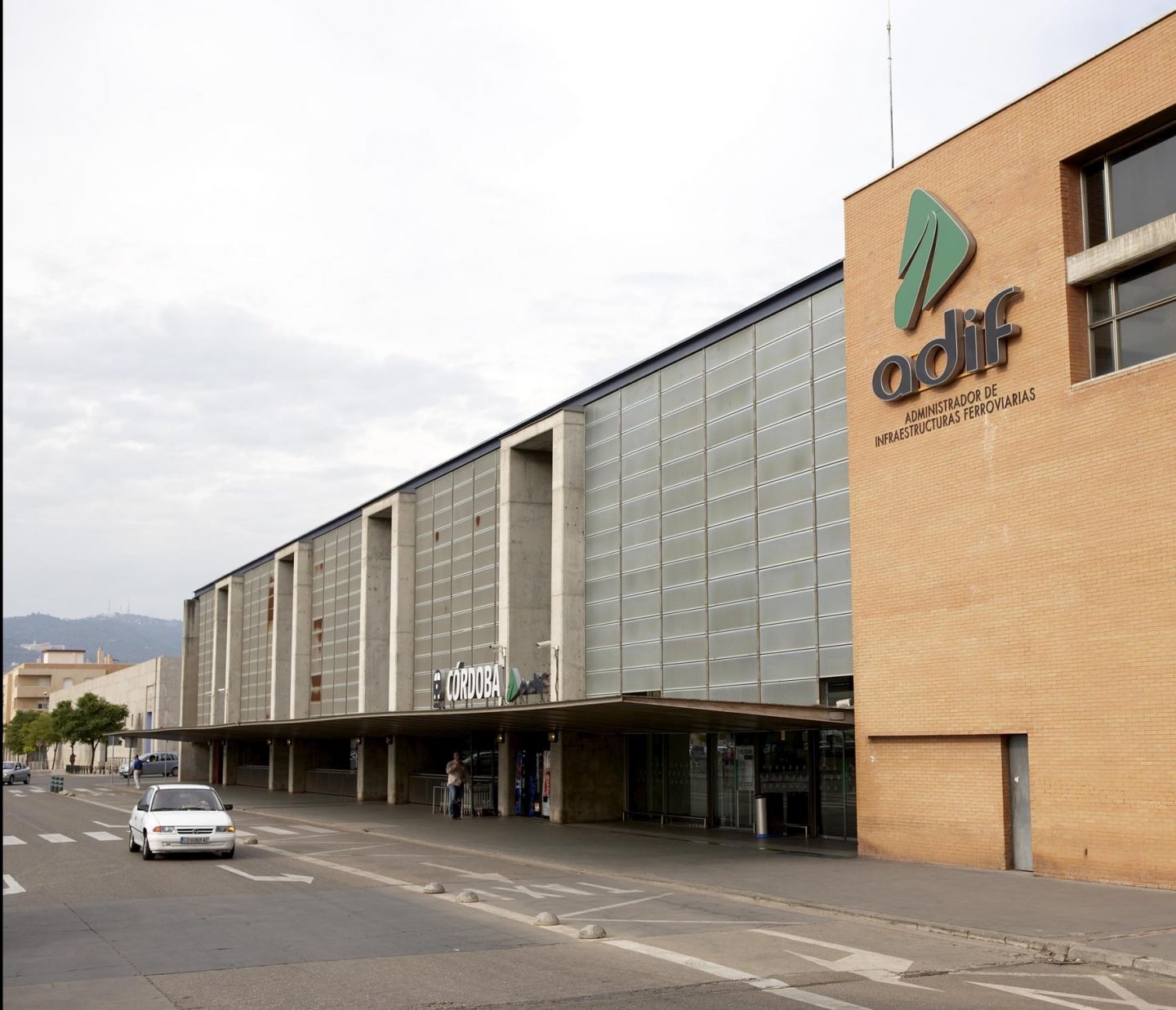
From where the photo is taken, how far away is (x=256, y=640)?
66438 mm

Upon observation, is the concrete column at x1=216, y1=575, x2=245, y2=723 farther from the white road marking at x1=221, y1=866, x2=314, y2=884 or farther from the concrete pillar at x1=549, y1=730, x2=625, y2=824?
the white road marking at x1=221, y1=866, x2=314, y2=884

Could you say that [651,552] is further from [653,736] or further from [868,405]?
[868,405]

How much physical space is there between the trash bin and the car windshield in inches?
462

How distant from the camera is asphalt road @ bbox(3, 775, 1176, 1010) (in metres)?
11.0

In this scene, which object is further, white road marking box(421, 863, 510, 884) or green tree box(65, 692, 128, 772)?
green tree box(65, 692, 128, 772)

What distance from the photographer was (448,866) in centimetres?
2355

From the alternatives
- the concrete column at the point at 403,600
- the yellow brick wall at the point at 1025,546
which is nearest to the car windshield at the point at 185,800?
the yellow brick wall at the point at 1025,546

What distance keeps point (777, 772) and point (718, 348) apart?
407 inches

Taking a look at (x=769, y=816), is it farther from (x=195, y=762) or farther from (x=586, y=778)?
(x=195, y=762)

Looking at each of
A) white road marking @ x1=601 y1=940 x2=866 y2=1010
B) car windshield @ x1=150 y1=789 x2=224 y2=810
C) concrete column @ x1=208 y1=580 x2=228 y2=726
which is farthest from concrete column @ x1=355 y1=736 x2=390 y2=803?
white road marking @ x1=601 y1=940 x2=866 y2=1010

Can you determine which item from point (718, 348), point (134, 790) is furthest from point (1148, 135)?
point (134, 790)

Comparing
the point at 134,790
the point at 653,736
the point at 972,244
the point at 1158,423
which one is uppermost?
the point at 972,244

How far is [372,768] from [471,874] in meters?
29.5

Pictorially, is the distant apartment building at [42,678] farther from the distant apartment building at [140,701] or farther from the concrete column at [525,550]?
the concrete column at [525,550]
